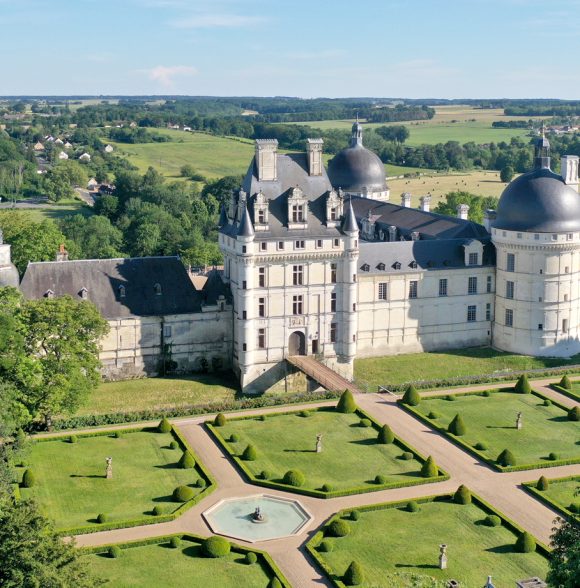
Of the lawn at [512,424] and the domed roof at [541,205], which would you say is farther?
the domed roof at [541,205]

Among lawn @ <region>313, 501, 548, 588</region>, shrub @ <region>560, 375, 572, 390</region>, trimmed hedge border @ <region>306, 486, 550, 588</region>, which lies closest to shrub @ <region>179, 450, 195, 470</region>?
trimmed hedge border @ <region>306, 486, 550, 588</region>

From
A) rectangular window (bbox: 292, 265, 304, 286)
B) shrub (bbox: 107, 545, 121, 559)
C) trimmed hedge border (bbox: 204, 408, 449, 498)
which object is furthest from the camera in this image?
rectangular window (bbox: 292, 265, 304, 286)

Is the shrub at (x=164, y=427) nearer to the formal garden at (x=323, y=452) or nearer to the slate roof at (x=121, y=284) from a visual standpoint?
the formal garden at (x=323, y=452)

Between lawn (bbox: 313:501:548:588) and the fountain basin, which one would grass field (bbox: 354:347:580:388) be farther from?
lawn (bbox: 313:501:548:588)

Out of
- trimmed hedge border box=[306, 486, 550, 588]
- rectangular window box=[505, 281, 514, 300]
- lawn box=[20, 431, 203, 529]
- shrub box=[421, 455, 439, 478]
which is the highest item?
rectangular window box=[505, 281, 514, 300]

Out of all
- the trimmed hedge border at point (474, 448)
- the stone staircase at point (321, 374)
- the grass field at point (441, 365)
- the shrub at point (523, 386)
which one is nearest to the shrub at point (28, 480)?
the stone staircase at point (321, 374)

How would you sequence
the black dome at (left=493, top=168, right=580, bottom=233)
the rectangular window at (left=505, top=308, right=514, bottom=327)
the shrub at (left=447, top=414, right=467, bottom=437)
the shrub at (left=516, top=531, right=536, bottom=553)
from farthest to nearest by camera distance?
the rectangular window at (left=505, top=308, right=514, bottom=327), the black dome at (left=493, top=168, right=580, bottom=233), the shrub at (left=447, top=414, right=467, bottom=437), the shrub at (left=516, top=531, right=536, bottom=553)

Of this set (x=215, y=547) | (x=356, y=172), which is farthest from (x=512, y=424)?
(x=356, y=172)
